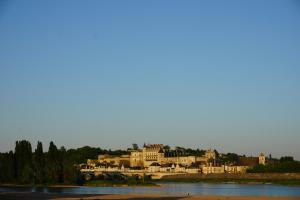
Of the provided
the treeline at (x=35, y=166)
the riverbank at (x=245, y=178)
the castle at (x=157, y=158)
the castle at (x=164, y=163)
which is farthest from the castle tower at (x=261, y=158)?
the treeline at (x=35, y=166)

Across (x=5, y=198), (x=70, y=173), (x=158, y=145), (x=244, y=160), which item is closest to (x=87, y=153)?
(x=158, y=145)

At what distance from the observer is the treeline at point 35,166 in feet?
263

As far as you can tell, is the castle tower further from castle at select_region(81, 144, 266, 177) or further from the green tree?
the green tree

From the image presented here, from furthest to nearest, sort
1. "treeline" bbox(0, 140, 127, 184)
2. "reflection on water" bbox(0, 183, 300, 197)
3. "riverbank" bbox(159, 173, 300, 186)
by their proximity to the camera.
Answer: "riverbank" bbox(159, 173, 300, 186)
"treeline" bbox(0, 140, 127, 184)
"reflection on water" bbox(0, 183, 300, 197)

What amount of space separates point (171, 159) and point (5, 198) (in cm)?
11779

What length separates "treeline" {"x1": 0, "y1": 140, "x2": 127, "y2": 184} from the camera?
263 feet

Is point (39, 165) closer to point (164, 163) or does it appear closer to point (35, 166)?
point (35, 166)

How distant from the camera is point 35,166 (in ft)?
265

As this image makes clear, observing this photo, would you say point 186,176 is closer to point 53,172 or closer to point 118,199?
point 53,172

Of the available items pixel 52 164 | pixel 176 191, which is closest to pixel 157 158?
pixel 52 164

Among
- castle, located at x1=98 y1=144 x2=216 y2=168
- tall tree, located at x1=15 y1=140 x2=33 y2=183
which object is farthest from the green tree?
castle, located at x1=98 y1=144 x2=216 y2=168

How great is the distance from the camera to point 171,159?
164 metres

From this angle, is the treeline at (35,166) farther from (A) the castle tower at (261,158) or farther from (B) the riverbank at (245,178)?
(A) the castle tower at (261,158)

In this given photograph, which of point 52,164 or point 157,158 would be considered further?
point 157,158
